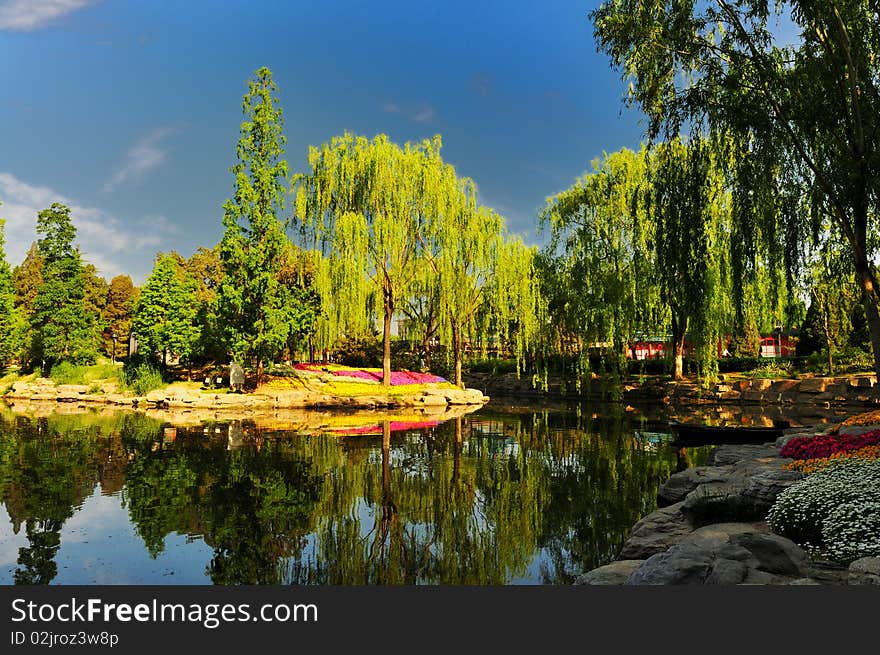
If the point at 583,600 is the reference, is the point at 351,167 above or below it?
above

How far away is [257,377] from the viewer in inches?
854

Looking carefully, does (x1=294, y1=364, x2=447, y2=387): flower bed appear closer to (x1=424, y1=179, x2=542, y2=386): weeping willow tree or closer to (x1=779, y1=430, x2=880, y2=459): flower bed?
(x1=424, y1=179, x2=542, y2=386): weeping willow tree

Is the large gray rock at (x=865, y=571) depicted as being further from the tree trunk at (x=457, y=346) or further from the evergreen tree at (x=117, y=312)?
the evergreen tree at (x=117, y=312)

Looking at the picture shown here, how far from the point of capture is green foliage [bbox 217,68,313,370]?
20766 mm

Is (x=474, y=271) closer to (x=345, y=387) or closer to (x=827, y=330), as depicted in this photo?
(x=345, y=387)

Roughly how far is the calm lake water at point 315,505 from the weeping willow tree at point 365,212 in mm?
8830

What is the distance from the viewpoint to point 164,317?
2341 cm

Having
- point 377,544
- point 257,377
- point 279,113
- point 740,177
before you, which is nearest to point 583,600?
point 377,544

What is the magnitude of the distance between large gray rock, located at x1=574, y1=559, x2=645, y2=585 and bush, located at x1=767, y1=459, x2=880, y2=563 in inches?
62.1

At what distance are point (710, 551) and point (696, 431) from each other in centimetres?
921

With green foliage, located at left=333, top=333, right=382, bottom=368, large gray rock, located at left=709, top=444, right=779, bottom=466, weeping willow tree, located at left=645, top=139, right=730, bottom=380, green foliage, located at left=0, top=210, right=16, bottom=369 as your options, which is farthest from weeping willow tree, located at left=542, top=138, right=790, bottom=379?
green foliage, located at left=0, top=210, right=16, bottom=369

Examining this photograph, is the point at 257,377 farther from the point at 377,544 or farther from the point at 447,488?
the point at 377,544

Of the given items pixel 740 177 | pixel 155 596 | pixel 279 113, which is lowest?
pixel 155 596

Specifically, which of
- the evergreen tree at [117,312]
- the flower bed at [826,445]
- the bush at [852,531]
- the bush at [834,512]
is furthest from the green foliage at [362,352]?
the bush at [852,531]
